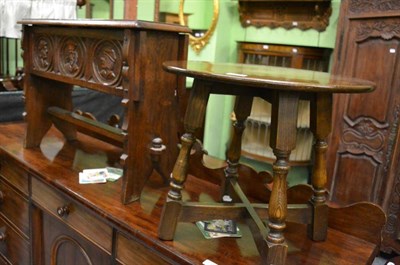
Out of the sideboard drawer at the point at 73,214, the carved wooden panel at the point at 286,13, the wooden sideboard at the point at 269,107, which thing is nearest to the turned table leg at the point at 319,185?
the sideboard drawer at the point at 73,214

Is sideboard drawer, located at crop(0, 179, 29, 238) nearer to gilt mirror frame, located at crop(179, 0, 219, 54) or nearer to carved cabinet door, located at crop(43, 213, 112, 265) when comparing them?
carved cabinet door, located at crop(43, 213, 112, 265)

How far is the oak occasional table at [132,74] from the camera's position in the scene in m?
1.18

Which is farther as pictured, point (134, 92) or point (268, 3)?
point (268, 3)

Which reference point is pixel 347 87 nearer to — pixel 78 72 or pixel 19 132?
pixel 78 72

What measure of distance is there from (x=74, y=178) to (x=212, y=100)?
2597 millimetres

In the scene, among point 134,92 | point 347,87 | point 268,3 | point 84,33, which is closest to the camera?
point 347,87

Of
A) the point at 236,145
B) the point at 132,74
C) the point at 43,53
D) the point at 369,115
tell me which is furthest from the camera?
the point at 369,115

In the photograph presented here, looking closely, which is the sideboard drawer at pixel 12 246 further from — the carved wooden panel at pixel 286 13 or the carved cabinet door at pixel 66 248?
the carved wooden panel at pixel 286 13

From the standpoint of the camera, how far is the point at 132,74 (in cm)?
117

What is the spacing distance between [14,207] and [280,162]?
1.35 m

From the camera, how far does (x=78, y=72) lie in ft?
4.58

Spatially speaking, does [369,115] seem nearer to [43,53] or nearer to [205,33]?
[205,33]

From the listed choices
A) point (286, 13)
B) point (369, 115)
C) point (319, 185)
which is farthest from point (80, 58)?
point (286, 13)

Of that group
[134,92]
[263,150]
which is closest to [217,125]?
[263,150]
